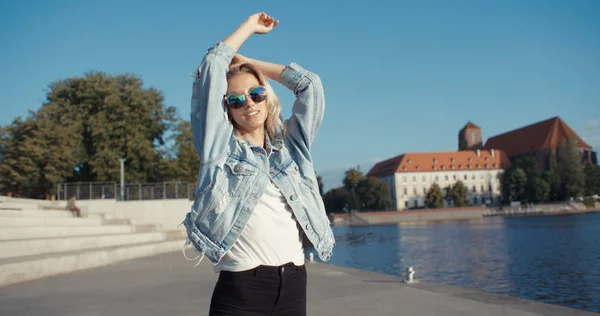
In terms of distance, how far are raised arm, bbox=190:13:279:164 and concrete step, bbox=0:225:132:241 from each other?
39.0 ft

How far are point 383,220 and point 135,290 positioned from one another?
90.6m

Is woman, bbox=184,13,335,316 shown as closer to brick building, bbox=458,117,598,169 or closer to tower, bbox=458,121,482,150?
brick building, bbox=458,117,598,169

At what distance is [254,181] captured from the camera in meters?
1.96

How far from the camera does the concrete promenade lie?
208 inches

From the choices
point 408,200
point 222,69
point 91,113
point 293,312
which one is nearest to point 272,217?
point 293,312

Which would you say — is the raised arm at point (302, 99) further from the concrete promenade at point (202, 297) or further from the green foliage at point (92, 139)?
the green foliage at point (92, 139)

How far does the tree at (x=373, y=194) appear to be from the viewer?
345ft

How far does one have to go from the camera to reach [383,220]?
95625mm

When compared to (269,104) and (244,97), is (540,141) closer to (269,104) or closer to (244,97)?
(269,104)

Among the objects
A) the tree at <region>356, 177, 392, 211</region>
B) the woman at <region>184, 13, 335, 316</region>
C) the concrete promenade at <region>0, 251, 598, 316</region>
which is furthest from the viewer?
the tree at <region>356, 177, 392, 211</region>

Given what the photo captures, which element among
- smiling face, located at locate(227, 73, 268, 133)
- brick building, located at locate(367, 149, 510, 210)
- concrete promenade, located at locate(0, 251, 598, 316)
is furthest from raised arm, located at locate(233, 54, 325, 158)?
brick building, located at locate(367, 149, 510, 210)

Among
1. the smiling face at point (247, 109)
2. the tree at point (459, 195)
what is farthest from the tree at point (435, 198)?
the smiling face at point (247, 109)

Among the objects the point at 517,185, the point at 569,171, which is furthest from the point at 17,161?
the point at 569,171

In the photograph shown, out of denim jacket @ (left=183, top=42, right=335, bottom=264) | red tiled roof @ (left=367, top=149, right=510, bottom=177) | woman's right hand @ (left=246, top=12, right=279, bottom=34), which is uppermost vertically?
red tiled roof @ (left=367, top=149, right=510, bottom=177)
